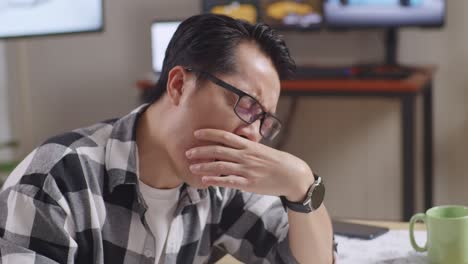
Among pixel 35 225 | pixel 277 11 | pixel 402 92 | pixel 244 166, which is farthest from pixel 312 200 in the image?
pixel 277 11

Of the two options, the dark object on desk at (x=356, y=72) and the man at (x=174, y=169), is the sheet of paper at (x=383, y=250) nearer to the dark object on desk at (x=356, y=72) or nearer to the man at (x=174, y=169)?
the man at (x=174, y=169)

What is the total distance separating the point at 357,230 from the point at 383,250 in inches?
5.1

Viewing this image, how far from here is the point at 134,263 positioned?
1396 mm

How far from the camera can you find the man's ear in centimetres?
134

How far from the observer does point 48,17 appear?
11.2 ft

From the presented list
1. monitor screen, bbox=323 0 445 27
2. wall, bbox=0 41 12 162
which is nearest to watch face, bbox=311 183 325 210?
monitor screen, bbox=323 0 445 27

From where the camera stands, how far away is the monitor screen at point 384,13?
11.0ft

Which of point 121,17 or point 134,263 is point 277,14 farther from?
point 134,263

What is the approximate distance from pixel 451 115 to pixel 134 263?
258 cm

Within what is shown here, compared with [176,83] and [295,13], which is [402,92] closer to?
[295,13]

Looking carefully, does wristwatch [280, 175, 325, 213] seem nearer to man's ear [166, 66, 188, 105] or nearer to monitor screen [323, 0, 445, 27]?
man's ear [166, 66, 188, 105]

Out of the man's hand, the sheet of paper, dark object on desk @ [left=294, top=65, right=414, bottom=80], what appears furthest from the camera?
dark object on desk @ [left=294, top=65, right=414, bottom=80]

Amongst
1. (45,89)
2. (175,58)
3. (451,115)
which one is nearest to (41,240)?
(175,58)

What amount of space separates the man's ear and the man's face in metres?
0.01
